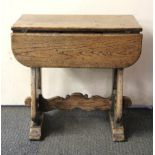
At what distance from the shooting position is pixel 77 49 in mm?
1726

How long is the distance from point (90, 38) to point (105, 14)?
52 centimetres

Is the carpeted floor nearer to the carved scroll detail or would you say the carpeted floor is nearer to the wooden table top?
the carved scroll detail

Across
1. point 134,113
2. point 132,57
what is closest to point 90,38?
point 132,57

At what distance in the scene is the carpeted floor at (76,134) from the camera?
1821 millimetres

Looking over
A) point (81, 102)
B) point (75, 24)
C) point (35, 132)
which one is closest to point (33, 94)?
point (35, 132)

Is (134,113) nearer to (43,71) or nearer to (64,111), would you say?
(64,111)

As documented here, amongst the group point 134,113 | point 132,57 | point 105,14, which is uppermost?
point 105,14

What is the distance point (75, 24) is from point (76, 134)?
0.66m

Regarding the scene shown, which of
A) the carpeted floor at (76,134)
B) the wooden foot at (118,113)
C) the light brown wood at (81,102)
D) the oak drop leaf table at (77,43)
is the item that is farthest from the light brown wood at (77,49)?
the carpeted floor at (76,134)

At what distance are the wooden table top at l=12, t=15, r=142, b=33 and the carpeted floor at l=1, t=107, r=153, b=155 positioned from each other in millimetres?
641

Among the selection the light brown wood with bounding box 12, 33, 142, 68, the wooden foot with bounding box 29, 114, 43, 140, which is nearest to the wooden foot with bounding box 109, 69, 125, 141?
the light brown wood with bounding box 12, 33, 142, 68

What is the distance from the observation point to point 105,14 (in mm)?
2166

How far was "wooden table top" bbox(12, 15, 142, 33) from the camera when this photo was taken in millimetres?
1702

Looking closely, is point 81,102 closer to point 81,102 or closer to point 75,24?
point 81,102
